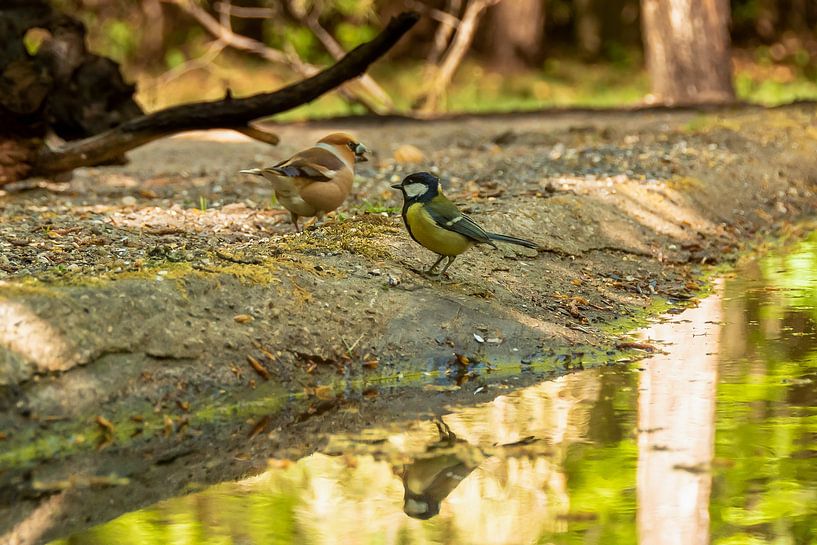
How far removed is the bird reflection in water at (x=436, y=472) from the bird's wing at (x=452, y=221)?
1.27 m

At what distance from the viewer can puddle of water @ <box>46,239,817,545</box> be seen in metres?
4.13

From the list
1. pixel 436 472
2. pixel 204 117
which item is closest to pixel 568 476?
pixel 436 472

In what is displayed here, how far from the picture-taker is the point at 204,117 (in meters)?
8.68

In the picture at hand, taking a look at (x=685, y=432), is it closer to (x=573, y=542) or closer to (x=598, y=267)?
(x=573, y=542)

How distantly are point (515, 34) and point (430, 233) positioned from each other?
15047mm

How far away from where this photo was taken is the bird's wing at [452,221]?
598cm

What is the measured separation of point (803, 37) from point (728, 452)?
756 inches

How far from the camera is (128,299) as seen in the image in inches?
214

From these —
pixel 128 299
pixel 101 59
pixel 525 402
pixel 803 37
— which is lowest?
pixel 525 402

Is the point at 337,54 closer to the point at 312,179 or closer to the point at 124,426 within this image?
the point at 312,179

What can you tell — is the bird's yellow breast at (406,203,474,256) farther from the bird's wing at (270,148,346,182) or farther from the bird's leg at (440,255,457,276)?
the bird's wing at (270,148,346,182)

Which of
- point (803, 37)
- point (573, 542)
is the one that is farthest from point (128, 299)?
point (803, 37)

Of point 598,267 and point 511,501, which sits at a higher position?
point 598,267

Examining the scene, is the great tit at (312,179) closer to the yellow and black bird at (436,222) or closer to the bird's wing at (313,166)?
the bird's wing at (313,166)
